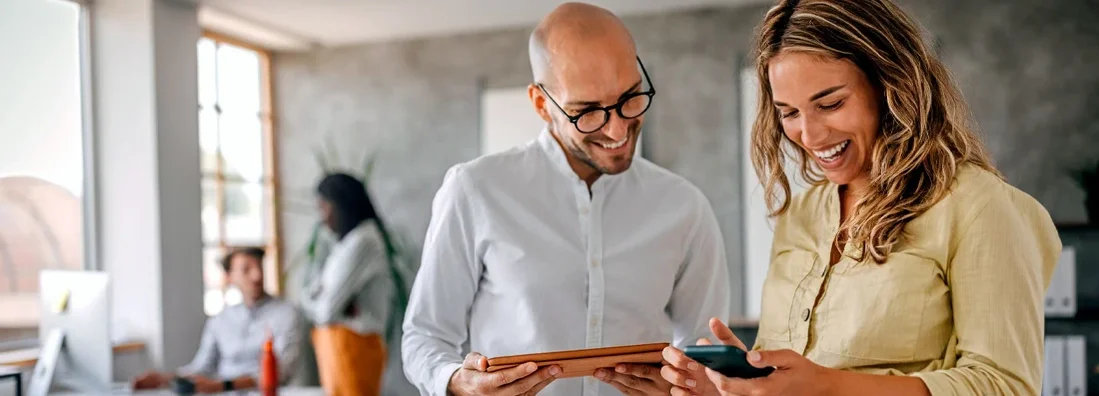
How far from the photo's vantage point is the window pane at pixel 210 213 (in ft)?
20.2

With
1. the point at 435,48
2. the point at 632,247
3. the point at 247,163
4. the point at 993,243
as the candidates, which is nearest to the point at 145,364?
the point at 247,163

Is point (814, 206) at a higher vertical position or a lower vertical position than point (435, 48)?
lower

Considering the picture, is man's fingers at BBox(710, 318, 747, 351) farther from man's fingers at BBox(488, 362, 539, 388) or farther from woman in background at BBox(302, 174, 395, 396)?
woman in background at BBox(302, 174, 395, 396)

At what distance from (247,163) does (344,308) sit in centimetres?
246

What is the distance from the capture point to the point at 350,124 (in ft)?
22.7

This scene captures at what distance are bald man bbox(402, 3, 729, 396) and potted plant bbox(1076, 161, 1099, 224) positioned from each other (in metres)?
3.92

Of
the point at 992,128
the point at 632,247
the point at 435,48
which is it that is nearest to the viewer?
the point at 632,247

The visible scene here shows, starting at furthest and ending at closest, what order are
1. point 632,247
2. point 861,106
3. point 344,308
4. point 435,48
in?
point 435,48, point 344,308, point 632,247, point 861,106

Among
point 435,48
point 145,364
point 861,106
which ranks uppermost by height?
point 435,48

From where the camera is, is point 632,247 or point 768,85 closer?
point 768,85

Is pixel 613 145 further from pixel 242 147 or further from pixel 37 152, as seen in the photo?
pixel 242 147

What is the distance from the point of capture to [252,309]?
477 cm

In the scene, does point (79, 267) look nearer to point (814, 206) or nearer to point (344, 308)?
point (344, 308)

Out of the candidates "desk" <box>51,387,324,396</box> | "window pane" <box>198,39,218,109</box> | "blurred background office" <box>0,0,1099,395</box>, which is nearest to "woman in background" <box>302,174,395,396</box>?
"blurred background office" <box>0,0,1099,395</box>
